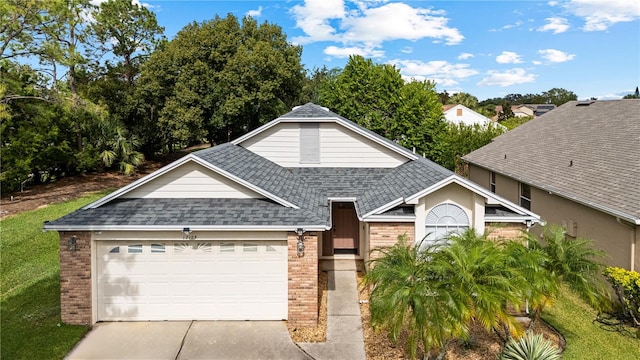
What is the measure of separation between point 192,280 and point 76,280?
8.76ft

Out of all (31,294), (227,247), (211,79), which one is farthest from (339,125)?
(211,79)

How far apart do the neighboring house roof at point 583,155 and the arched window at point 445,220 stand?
3676mm

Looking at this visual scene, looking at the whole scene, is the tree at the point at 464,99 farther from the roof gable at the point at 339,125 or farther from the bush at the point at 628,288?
the bush at the point at 628,288

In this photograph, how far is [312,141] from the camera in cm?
1556

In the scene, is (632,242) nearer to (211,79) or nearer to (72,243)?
(72,243)

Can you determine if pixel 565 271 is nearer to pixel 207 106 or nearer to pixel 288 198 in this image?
pixel 288 198

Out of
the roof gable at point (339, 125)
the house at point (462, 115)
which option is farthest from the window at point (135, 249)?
the house at point (462, 115)

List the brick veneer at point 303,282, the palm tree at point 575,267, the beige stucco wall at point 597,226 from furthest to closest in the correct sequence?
the beige stucco wall at point 597,226
the brick veneer at point 303,282
the palm tree at point 575,267

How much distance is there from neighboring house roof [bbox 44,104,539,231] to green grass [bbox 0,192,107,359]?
2492mm

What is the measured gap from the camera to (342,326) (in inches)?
389

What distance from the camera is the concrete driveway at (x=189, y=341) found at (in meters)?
8.59

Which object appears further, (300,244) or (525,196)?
(525,196)

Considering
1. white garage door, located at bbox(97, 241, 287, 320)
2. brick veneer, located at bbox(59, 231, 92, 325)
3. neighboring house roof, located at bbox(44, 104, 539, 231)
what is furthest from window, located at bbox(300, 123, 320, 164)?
brick veneer, located at bbox(59, 231, 92, 325)

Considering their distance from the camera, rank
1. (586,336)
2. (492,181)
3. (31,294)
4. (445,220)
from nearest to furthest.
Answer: (586,336), (445,220), (31,294), (492,181)
